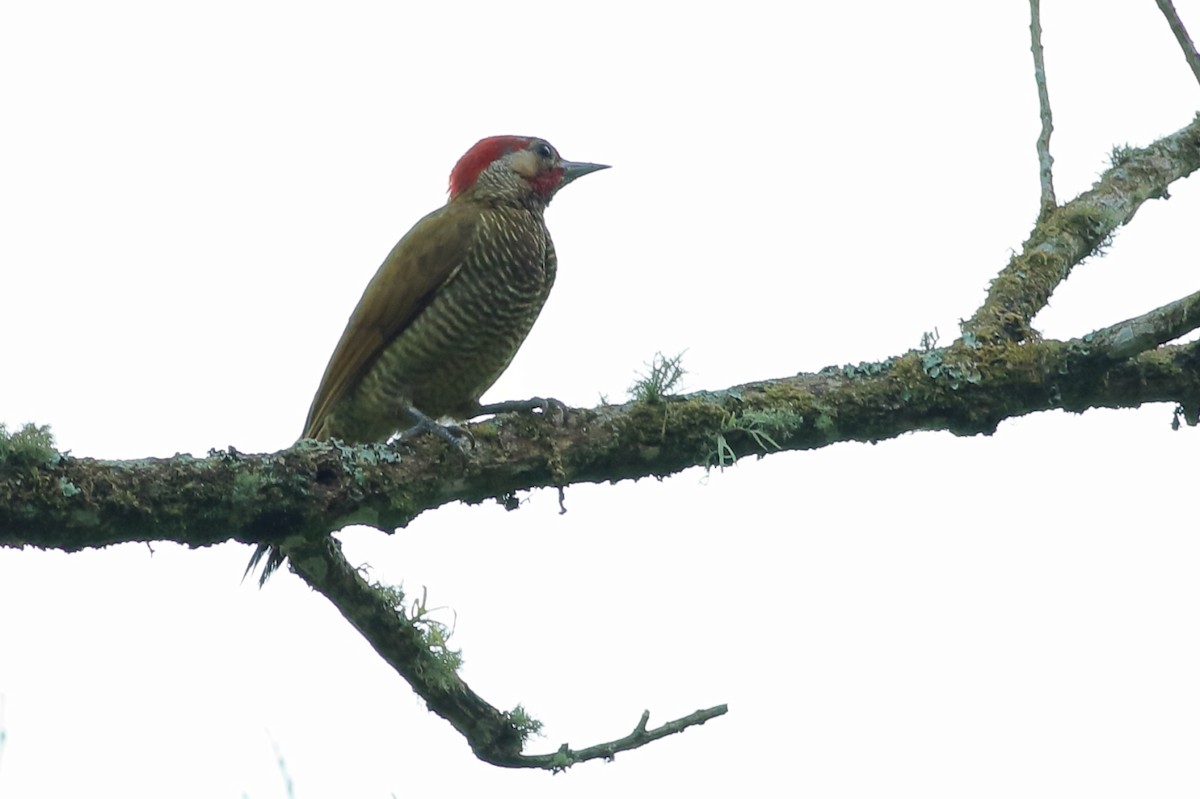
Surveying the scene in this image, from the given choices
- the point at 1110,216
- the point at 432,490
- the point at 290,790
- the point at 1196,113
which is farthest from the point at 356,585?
the point at 1196,113

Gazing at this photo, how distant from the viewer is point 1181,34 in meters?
3.60

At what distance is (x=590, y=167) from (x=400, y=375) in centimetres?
168

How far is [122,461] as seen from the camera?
3.10m

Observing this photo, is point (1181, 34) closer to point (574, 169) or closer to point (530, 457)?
point (530, 457)

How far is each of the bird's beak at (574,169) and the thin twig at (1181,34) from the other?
309cm

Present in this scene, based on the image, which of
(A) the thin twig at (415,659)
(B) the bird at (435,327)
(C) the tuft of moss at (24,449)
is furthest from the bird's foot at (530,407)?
(C) the tuft of moss at (24,449)

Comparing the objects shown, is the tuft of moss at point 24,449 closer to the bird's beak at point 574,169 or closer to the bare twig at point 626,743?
the bare twig at point 626,743

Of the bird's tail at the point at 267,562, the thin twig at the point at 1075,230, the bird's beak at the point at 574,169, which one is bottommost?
the bird's tail at the point at 267,562

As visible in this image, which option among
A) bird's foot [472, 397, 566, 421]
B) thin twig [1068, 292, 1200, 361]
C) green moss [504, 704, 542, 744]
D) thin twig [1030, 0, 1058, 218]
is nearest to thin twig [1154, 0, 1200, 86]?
thin twig [1068, 292, 1200, 361]

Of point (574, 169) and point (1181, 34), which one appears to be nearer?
point (1181, 34)

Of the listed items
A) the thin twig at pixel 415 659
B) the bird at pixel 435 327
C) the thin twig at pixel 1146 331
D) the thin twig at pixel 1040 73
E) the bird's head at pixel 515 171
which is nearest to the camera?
the thin twig at pixel 1146 331

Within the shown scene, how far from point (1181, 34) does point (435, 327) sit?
107 inches

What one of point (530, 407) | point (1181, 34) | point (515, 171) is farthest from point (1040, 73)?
point (515, 171)

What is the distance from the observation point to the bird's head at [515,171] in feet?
19.7
